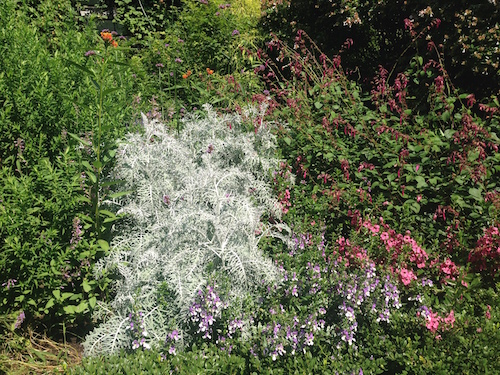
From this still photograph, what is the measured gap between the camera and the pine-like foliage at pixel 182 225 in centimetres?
293

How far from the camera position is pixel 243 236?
318 centimetres

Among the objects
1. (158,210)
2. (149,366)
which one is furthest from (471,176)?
(149,366)

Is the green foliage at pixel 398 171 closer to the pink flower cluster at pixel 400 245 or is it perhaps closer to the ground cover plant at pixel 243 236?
the ground cover plant at pixel 243 236

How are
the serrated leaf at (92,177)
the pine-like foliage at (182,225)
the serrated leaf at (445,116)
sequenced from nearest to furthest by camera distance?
the pine-like foliage at (182,225), the serrated leaf at (92,177), the serrated leaf at (445,116)

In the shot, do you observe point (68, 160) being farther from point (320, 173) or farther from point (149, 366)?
point (320, 173)

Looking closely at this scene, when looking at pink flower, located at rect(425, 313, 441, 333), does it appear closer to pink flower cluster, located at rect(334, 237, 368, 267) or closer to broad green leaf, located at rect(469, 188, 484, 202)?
pink flower cluster, located at rect(334, 237, 368, 267)

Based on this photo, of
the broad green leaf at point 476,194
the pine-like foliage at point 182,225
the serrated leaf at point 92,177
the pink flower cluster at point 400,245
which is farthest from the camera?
the broad green leaf at point 476,194

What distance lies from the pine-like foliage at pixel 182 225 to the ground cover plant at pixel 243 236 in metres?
0.01

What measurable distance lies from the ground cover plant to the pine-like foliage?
0.01 meters

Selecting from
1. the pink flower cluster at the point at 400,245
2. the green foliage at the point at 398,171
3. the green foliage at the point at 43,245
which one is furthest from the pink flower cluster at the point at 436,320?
the green foliage at the point at 43,245

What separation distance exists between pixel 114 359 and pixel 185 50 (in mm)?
4097

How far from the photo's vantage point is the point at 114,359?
2.64m

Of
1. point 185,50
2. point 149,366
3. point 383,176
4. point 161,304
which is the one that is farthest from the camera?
point 185,50

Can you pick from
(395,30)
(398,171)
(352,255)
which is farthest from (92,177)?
(395,30)
